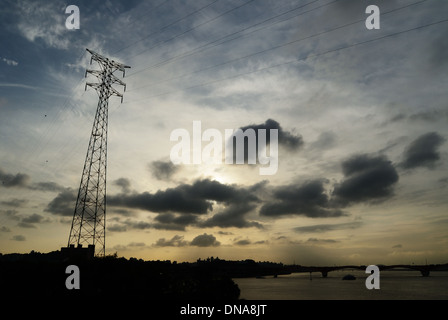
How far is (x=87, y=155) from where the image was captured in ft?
176

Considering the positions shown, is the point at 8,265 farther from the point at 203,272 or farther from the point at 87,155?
the point at 203,272

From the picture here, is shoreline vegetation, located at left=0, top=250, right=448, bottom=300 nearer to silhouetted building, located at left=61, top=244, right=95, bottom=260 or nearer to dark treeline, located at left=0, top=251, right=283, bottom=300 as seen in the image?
dark treeline, located at left=0, top=251, right=283, bottom=300

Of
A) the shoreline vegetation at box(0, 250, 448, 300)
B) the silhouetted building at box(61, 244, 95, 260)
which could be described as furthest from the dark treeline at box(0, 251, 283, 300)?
the silhouetted building at box(61, 244, 95, 260)

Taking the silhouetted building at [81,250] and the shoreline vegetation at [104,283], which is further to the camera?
the silhouetted building at [81,250]

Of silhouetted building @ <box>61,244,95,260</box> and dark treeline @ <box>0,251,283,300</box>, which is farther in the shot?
silhouetted building @ <box>61,244,95,260</box>

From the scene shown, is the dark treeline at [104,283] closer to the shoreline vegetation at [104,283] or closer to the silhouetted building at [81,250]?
the shoreline vegetation at [104,283]

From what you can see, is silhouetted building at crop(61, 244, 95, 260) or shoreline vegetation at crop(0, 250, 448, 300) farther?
silhouetted building at crop(61, 244, 95, 260)

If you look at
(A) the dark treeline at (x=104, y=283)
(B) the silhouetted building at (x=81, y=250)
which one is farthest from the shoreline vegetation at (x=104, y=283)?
(B) the silhouetted building at (x=81, y=250)

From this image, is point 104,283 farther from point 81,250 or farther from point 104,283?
point 81,250

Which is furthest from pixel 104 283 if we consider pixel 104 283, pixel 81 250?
pixel 81 250

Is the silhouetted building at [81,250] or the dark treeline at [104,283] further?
the silhouetted building at [81,250]
